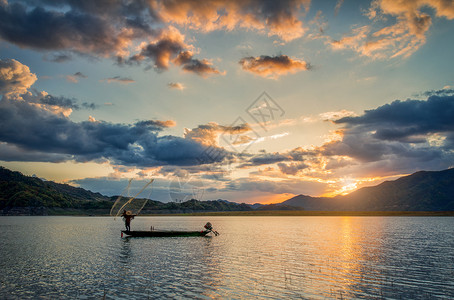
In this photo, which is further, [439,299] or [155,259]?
[155,259]

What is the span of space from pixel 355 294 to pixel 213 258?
24886mm

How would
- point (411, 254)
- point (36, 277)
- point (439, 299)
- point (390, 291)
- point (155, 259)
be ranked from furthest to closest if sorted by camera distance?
point (411, 254), point (155, 259), point (36, 277), point (390, 291), point (439, 299)

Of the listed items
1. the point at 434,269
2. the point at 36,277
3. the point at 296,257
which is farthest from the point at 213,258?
the point at 434,269

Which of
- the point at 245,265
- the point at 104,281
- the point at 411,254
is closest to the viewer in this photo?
the point at 104,281

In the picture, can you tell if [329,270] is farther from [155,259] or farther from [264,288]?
[155,259]

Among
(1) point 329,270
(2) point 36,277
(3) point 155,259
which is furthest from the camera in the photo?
(3) point 155,259

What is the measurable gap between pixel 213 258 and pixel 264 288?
790 inches

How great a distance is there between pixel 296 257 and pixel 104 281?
92.8 ft

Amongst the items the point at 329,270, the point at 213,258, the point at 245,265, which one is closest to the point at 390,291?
the point at 329,270

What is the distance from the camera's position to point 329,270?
119ft

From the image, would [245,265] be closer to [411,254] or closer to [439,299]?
[439,299]

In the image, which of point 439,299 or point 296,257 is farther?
point 296,257

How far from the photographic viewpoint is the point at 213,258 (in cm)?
4603

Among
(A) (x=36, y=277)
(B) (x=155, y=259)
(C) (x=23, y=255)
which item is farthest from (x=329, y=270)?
(C) (x=23, y=255)
